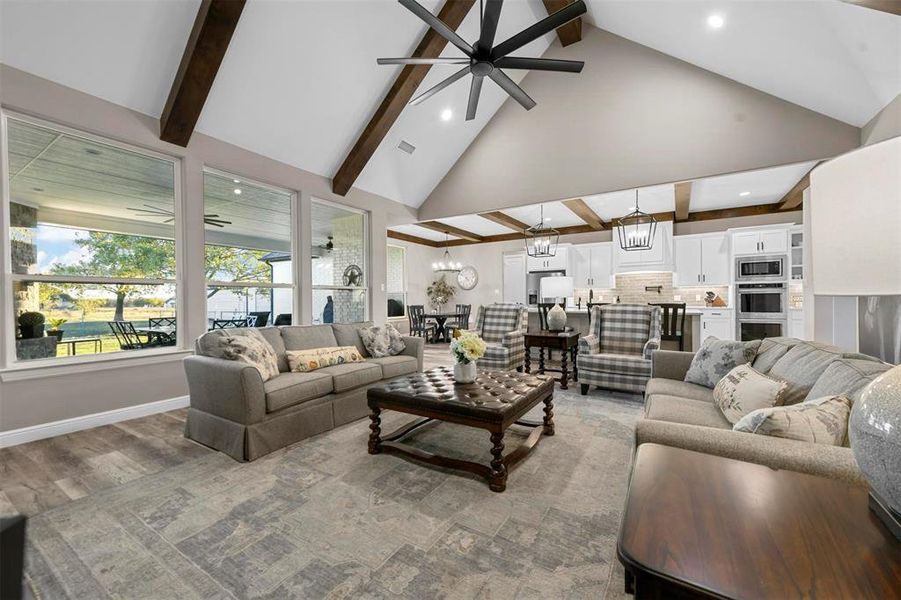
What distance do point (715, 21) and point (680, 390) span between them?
3.45 metres

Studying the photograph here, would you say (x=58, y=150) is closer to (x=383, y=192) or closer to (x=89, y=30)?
(x=89, y=30)

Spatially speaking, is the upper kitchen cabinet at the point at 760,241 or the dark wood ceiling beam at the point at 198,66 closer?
the dark wood ceiling beam at the point at 198,66

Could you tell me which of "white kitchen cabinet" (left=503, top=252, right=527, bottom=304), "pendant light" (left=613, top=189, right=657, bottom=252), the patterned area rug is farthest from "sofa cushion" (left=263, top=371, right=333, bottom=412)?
"white kitchen cabinet" (left=503, top=252, right=527, bottom=304)

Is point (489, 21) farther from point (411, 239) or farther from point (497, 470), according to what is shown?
point (411, 239)

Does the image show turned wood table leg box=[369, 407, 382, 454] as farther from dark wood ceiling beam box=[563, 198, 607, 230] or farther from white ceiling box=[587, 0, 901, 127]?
dark wood ceiling beam box=[563, 198, 607, 230]

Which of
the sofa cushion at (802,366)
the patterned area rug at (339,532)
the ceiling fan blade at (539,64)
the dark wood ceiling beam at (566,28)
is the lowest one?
the patterned area rug at (339,532)

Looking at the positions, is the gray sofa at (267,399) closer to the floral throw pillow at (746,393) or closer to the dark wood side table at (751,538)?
the dark wood side table at (751,538)

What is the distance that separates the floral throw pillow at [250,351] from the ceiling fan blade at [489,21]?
111 inches

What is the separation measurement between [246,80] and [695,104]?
488 cm

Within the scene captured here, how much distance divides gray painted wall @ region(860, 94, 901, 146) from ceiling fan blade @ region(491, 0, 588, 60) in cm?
245

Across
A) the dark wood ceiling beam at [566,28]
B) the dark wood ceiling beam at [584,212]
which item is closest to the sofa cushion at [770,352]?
the dark wood ceiling beam at [584,212]

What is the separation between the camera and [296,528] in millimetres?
1770

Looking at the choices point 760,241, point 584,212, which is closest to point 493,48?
point 584,212

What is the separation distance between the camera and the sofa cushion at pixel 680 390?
8.20 feet
